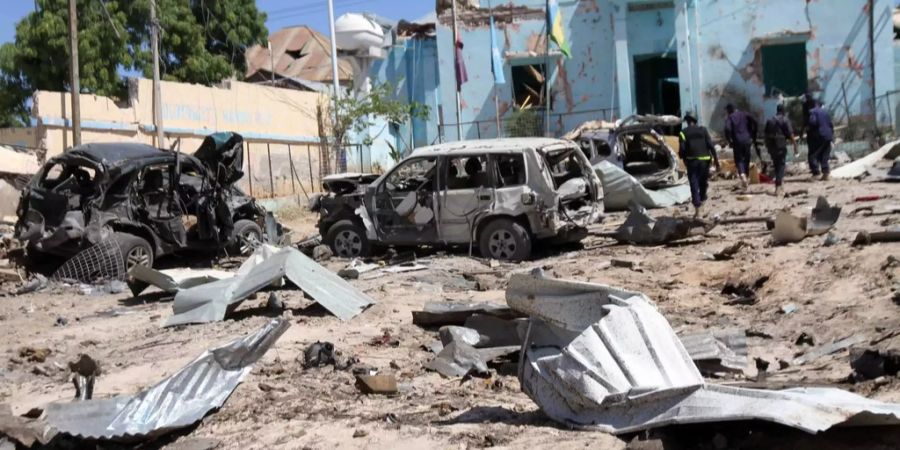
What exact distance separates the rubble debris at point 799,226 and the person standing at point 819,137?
682cm

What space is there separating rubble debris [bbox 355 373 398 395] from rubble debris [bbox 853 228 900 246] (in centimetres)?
602

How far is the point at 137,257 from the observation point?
1303 cm

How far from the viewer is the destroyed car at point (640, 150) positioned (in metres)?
18.4

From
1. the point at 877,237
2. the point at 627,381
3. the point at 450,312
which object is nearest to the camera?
the point at 627,381

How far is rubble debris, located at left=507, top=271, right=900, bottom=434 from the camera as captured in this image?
166 inches

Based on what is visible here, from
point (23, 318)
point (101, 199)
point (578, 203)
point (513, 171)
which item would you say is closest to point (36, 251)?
point (101, 199)

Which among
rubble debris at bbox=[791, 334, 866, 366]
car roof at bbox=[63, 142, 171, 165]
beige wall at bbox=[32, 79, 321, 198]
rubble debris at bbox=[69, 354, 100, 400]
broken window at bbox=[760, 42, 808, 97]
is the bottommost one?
rubble debris at bbox=[791, 334, 866, 366]

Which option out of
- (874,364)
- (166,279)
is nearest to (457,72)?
(166,279)

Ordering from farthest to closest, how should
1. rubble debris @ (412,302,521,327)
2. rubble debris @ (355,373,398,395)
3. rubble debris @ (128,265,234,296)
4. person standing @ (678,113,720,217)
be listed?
1. person standing @ (678,113,720,217)
2. rubble debris @ (128,265,234,296)
3. rubble debris @ (412,302,521,327)
4. rubble debris @ (355,373,398,395)

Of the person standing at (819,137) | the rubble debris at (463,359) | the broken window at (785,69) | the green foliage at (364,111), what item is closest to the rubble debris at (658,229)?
the rubble debris at (463,359)

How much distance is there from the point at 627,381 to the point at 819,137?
15536 mm

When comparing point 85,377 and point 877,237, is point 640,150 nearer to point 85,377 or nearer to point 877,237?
point 877,237

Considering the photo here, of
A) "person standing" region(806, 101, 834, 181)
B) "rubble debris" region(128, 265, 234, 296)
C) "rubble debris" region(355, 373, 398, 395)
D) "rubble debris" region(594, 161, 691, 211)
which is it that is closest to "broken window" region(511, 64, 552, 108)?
"person standing" region(806, 101, 834, 181)

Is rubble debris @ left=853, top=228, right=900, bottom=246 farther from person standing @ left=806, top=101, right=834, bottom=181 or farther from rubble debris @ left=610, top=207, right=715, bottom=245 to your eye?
person standing @ left=806, top=101, right=834, bottom=181
